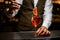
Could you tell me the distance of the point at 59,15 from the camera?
3.12m

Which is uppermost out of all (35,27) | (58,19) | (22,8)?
(22,8)

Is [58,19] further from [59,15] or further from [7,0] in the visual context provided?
[7,0]

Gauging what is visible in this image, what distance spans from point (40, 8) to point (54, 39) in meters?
0.61

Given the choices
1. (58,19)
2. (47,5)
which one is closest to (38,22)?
(47,5)

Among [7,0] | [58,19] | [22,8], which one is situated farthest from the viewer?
[58,19]

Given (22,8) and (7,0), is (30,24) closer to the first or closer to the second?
(22,8)

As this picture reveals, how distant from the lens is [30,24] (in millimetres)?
1614

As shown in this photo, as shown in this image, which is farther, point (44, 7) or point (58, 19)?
point (58, 19)

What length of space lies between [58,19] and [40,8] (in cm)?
155

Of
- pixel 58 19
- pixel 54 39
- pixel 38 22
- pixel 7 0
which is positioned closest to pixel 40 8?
pixel 38 22

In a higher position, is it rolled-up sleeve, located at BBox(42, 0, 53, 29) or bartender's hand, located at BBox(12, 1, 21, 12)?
bartender's hand, located at BBox(12, 1, 21, 12)

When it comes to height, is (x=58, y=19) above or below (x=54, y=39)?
below

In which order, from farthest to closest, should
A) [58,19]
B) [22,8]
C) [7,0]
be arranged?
[58,19] → [7,0] → [22,8]

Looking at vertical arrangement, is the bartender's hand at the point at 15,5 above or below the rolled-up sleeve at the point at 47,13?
above
